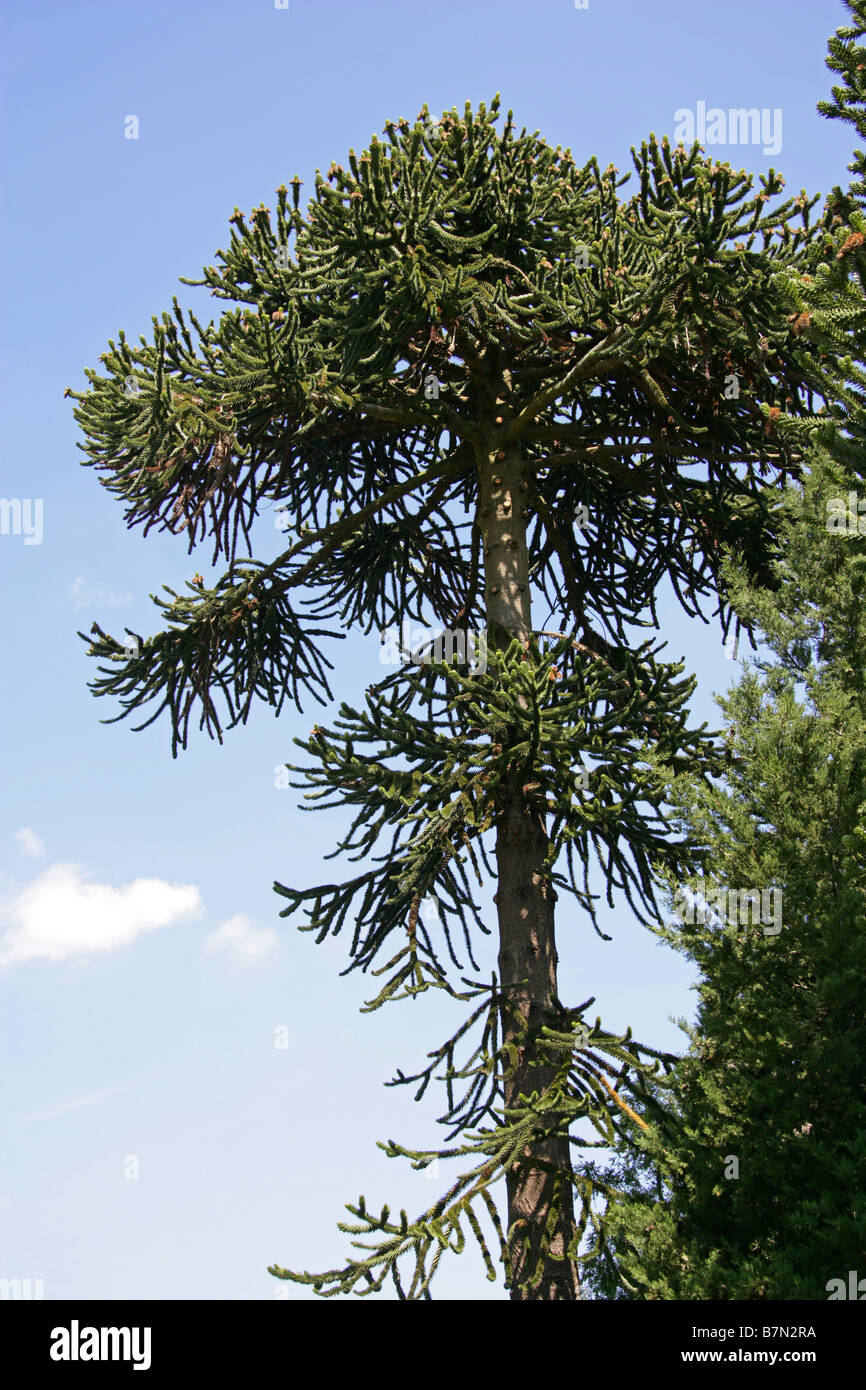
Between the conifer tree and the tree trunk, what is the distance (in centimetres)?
51

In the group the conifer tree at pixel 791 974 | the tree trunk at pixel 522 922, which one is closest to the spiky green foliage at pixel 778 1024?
the conifer tree at pixel 791 974

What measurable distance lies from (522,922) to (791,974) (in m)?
2.50

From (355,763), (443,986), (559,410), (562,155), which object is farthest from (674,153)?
(443,986)

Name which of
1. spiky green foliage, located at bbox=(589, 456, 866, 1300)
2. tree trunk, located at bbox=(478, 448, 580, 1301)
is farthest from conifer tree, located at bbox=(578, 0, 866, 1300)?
tree trunk, located at bbox=(478, 448, 580, 1301)

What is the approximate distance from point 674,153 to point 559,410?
2.66m

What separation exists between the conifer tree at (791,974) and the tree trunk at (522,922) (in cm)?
51

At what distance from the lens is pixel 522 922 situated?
9.71 meters

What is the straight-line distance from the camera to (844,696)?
8.48 metres

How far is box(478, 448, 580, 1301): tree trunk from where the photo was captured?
8.49 m

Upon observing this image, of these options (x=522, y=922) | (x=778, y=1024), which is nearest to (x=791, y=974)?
(x=778, y=1024)

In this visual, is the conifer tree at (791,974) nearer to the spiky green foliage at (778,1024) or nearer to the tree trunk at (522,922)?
the spiky green foliage at (778,1024)

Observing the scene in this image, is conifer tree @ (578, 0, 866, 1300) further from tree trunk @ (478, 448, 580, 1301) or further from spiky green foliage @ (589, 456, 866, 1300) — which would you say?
tree trunk @ (478, 448, 580, 1301)

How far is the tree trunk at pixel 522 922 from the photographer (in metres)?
8.49
